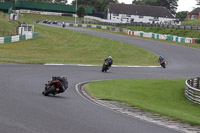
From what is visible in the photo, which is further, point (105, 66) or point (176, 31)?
point (176, 31)

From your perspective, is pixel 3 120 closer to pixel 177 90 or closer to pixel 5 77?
pixel 5 77

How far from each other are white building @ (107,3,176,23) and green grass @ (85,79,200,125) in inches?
4429

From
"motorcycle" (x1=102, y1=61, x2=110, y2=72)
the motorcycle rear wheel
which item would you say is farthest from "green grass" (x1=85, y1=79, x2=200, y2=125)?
"motorcycle" (x1=102, y1=61, x2=110, y2=72)

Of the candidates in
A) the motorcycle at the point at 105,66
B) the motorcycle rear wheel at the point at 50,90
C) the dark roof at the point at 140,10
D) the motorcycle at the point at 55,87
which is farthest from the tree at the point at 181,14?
the motorcycle rear wheel at the point at 50,90

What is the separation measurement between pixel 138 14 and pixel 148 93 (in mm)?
118122

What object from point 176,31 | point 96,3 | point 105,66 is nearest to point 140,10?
point 96,3

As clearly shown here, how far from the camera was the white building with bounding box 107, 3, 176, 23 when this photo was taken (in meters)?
137

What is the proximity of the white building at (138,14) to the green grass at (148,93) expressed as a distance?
4429 inches

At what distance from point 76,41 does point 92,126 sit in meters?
50.7

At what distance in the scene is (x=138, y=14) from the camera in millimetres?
137250

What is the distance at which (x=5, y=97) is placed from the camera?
14.0 m

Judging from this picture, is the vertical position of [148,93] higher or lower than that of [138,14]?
lower

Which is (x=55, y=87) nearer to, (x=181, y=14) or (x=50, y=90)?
(x=50, y=90)

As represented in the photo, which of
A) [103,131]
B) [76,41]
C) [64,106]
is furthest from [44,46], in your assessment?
[103,131]
